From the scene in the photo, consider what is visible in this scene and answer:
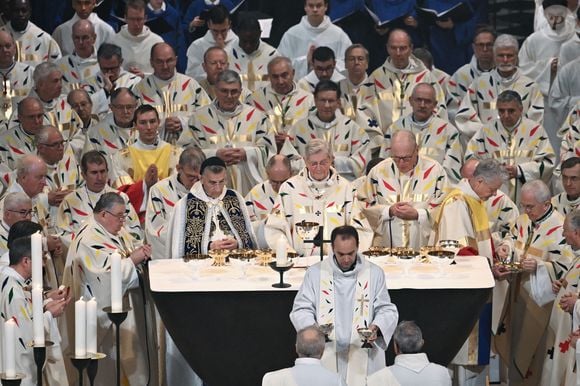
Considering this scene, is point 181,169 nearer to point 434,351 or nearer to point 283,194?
point 283,194

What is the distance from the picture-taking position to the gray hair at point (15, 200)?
12187 millimetres

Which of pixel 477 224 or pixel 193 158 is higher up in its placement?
pixel 193 158

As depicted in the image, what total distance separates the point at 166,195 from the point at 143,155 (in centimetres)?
110

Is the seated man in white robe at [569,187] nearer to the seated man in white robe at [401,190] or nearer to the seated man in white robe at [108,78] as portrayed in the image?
the seated man in white robe at [401,190]

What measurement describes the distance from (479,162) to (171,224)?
95.0 inches

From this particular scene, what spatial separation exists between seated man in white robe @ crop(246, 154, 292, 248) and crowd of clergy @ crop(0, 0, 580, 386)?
20 mm

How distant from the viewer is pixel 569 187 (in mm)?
12984

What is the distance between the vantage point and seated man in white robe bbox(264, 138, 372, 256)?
497 inches

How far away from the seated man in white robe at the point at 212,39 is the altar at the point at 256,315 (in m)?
5.11

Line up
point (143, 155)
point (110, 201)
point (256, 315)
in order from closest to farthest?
point (256, 315) → point (110, 201) → point (143, 155)

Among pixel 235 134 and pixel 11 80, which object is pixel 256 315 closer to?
pixel 235 134

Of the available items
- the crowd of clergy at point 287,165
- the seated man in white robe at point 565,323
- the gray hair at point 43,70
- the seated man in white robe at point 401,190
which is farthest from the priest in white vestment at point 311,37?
the seated man in white robe at point 565,323

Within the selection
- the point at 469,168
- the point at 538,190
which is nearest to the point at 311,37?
the point at 469,168

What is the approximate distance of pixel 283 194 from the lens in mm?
12742
